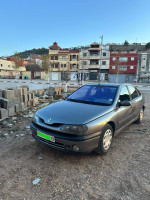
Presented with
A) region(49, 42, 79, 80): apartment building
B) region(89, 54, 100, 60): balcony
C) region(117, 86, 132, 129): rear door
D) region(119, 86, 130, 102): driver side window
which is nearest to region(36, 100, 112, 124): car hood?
region(117, 86, 132, 129): rear door

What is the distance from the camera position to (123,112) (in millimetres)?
3322

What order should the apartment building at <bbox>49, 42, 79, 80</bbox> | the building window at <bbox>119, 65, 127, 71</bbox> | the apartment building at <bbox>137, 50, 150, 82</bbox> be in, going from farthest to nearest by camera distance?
the apartment building at <bbox>49, 42, 79, 80</bbox> < the building window at <bbox>119, 65, 127, 71</bbox> < the apartment building at <bbox>137, 50, 150, 82</bbox>

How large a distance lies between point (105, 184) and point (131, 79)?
3982 cm

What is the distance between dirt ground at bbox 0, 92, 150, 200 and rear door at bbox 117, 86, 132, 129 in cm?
58

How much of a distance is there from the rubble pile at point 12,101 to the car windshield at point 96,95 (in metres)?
2.66

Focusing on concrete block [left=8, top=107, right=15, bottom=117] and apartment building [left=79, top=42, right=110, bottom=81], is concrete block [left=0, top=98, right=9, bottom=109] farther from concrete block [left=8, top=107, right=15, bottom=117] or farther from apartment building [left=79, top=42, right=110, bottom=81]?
apartment building [left=79, top=42, right=110, bottom=81]

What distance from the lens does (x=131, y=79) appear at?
37875 mm

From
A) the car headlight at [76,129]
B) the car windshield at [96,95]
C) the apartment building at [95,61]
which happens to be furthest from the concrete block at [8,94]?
the apartment building at [95,61]

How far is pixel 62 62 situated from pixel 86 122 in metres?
41.0

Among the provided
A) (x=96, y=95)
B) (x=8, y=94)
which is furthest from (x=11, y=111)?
(x=96, y=95)

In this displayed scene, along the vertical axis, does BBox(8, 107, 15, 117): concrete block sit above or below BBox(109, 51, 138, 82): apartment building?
below

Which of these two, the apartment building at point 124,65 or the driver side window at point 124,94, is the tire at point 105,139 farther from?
the apartment building at point 124,65

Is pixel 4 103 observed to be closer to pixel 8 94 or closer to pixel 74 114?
pixel 8 94

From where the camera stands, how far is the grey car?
2.35 m
